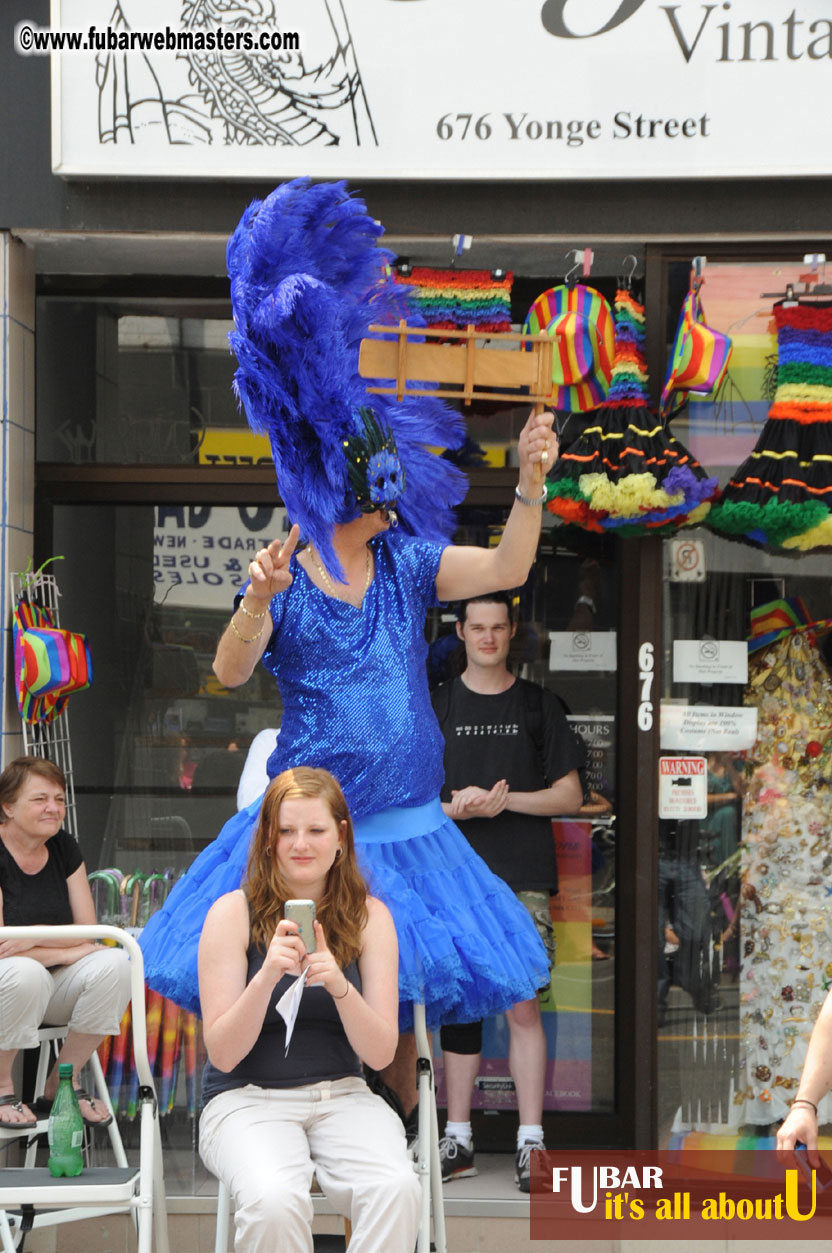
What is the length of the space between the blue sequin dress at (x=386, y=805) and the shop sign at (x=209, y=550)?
1918 millimetres

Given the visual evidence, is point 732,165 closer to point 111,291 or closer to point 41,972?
point 111,291

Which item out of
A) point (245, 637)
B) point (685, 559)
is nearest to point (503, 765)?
point (685, 559)

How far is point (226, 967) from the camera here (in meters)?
2.96

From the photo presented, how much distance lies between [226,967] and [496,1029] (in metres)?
2.25

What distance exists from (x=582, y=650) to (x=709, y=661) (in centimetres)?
61

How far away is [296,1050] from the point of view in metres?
3.07

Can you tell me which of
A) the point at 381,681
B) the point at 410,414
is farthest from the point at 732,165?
the point at 381,681

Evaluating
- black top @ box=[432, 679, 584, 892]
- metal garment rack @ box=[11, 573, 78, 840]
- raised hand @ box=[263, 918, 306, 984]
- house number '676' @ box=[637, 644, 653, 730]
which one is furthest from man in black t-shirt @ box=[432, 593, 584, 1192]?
raised hand @ box=[263, 918, 306, 984]

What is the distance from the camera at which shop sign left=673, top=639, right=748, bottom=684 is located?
15.0 ft

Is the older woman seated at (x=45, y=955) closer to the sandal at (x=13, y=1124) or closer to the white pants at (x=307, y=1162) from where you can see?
the sandal at (x=13, y=1124)

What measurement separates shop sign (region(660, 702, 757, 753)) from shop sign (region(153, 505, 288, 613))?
61.9 inches

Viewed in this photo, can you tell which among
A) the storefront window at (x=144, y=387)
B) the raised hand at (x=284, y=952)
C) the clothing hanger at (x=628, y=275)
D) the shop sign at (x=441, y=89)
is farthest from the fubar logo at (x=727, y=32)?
the raised hand at (x=284, y=952)

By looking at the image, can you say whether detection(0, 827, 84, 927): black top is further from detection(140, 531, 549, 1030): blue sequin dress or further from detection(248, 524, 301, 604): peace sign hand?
detection(248, 524, 301, 604): peace sign hand

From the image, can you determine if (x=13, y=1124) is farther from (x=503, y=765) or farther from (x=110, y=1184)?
(x=503, y=765)
